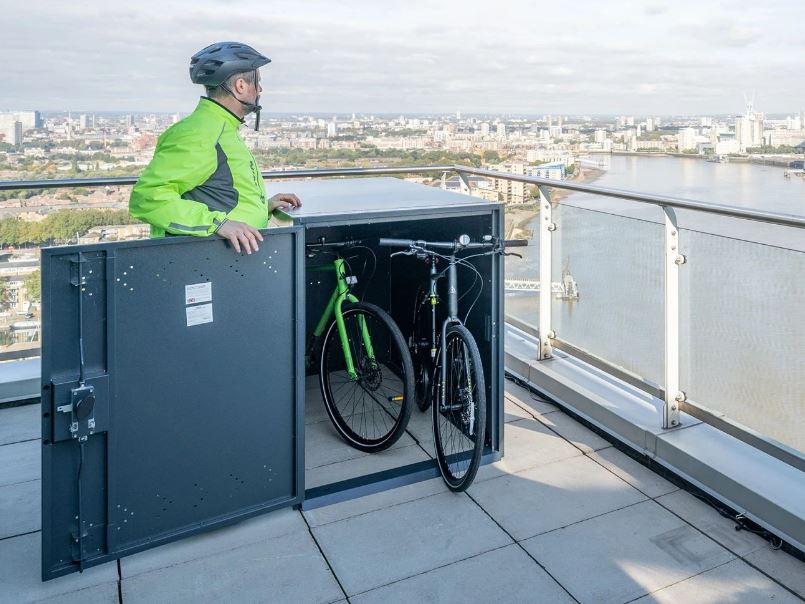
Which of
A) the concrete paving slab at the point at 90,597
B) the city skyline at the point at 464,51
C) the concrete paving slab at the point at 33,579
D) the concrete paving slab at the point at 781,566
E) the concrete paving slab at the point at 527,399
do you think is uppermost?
the city skyline at the point at 464,51

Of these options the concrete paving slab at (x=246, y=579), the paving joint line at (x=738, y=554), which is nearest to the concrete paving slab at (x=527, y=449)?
the paving joint line at (x=738, y=554)

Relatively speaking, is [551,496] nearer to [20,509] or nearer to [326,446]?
[326,446]

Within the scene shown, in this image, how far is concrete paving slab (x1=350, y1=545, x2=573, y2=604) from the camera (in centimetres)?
203

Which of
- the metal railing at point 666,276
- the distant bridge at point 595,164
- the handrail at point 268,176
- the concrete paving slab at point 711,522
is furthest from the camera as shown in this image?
the distant bridge at point 595,164

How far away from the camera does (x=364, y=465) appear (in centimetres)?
289

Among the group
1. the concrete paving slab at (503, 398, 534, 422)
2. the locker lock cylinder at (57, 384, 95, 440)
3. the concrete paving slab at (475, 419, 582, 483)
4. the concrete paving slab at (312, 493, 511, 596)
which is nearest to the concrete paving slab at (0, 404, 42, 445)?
the locker lock cylinder at (57, 384, 95, 440)

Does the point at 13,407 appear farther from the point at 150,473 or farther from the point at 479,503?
the point at 479,503

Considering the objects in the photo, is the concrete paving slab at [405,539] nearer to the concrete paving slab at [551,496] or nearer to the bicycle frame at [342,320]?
the concrete paving slab at [551,496]

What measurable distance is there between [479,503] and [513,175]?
6.54ft

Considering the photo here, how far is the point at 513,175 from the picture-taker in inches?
153

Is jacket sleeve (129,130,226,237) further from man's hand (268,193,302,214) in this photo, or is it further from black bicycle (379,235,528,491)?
black bicycle (379,235,528,491)

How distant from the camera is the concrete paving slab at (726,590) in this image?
→ 2.00m

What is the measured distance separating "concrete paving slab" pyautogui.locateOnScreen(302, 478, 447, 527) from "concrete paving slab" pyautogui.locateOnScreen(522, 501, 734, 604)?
0.51 meters

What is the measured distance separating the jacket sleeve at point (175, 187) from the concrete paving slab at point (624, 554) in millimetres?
1522
